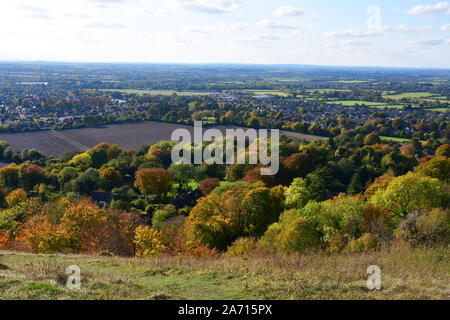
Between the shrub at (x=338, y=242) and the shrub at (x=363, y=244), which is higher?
the shrub at (x=363, y=244)

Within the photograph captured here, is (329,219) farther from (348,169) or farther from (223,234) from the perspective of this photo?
(348,169)

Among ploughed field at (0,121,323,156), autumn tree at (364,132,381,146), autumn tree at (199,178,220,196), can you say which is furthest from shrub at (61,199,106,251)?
autumn tree at (364,132,381,146)

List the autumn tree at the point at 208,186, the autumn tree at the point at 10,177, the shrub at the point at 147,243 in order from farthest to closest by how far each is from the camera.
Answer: the autumn tree at the point at 10,177
the autumn tree at the point at 208,186
the shrub at the point at 147,243

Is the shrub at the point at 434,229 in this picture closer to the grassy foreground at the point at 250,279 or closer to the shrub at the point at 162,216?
the grassy foreground at the point at 250,279

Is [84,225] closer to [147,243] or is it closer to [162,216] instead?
[147,243]

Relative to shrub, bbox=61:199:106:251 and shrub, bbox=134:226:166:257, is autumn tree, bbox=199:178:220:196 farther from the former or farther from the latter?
shrub, bbox=134:226:166:257

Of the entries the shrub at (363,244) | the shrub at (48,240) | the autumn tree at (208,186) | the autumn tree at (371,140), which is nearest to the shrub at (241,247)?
the shrub at (363,244)
